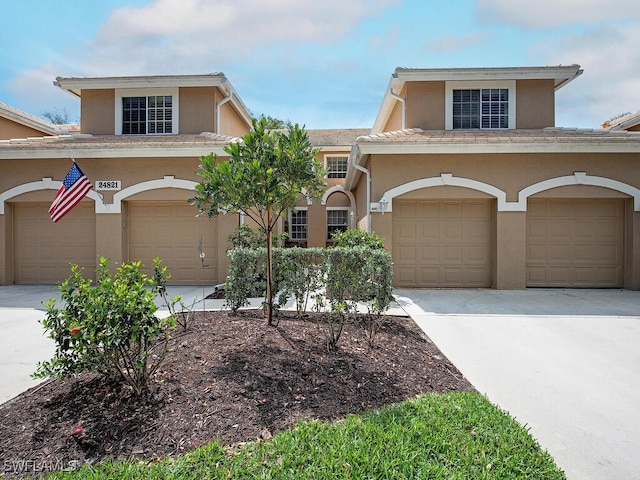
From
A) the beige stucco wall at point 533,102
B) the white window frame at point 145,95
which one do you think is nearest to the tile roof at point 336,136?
the white window frame at point 145,95

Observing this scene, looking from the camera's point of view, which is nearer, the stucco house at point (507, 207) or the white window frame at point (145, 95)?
the stucco house at point (507, 207)

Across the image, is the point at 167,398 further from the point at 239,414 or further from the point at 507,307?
the point at 507,307

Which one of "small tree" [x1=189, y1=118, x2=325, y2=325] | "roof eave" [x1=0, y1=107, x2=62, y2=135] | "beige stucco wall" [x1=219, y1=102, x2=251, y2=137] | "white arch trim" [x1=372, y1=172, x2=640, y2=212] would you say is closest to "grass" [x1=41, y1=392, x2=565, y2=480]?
"small tree" [x1=189, y1=118, x2=325, y2=325]

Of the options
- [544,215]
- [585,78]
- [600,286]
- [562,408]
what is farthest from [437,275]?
[585,78]

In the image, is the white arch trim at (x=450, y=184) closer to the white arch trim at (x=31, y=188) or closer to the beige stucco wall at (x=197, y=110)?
the beige stucco wall at (x=197, y=110)

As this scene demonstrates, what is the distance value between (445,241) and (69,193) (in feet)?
31.9

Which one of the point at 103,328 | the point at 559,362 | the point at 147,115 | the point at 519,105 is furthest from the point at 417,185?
the point at 147,115

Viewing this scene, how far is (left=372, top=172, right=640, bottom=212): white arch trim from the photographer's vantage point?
9.42 metres

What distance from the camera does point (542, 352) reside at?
4.96 metres

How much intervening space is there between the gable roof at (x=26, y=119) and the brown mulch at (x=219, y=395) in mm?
15032

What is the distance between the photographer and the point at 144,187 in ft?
33.8

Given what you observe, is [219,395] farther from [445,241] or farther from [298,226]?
[298,226]

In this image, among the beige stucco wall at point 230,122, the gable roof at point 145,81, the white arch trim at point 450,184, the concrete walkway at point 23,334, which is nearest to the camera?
the concrete walkway at point 23,334

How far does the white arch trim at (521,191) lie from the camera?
942 centimetres
